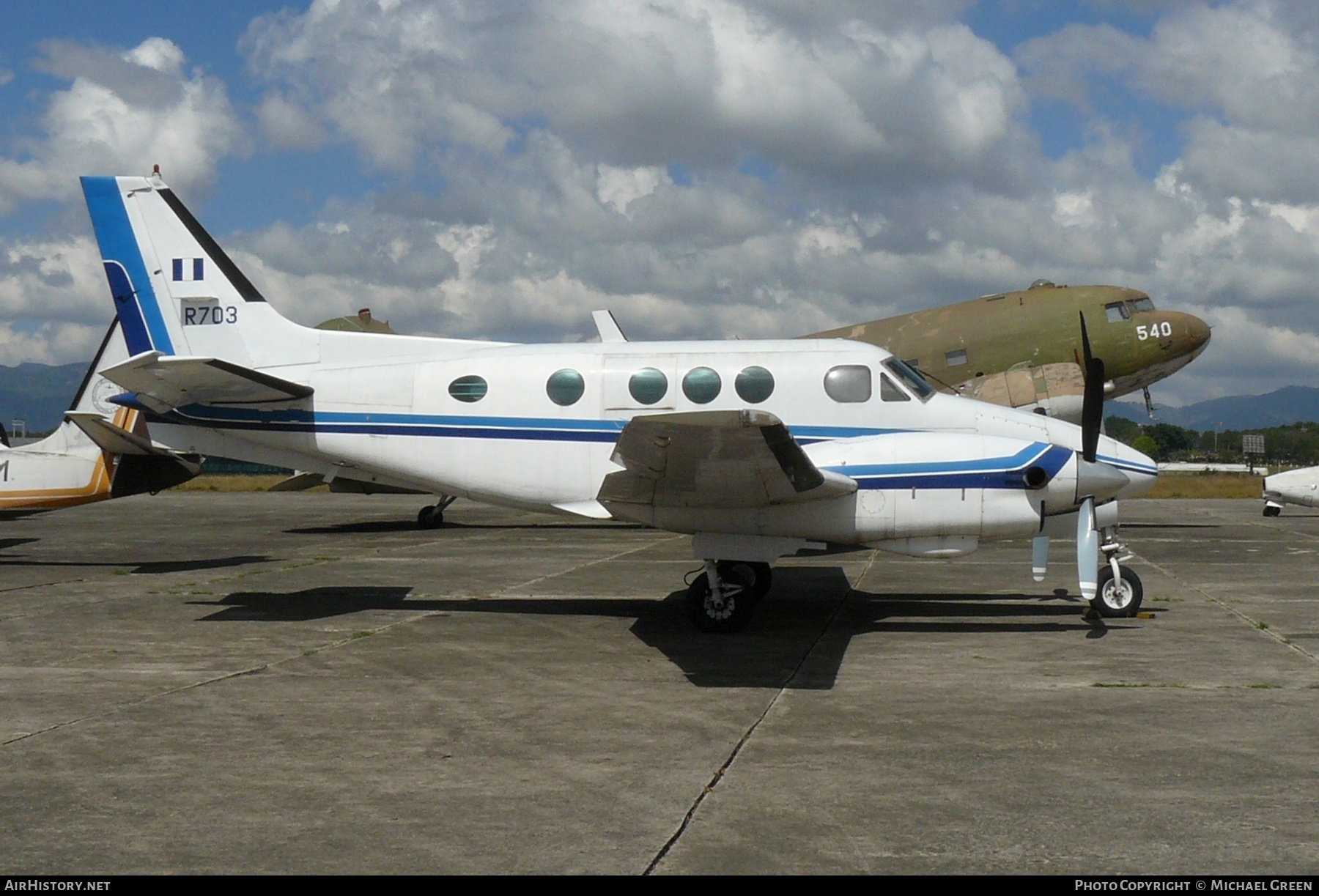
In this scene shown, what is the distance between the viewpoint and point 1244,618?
11.4 metres

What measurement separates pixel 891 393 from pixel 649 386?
98.5 inches

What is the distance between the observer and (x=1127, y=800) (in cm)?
545

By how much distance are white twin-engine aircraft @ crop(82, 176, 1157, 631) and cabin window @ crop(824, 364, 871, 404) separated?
2 cm

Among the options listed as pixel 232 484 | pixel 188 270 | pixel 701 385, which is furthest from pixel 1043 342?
pixel 232 484

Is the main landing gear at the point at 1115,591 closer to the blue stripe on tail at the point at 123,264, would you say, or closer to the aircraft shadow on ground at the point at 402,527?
the blue stripe on tail at the point at 123,264

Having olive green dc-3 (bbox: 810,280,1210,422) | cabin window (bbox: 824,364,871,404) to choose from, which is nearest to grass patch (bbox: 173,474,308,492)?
olive green dc-3 (bbox: 810,280,1210,422)

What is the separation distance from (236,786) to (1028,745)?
443 centimetres

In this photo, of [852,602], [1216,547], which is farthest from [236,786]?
[1216,547]

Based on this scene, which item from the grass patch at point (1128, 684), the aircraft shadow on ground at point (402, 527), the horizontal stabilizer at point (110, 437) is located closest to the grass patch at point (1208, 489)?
the aircraft shadow on ground at point (402, 527)

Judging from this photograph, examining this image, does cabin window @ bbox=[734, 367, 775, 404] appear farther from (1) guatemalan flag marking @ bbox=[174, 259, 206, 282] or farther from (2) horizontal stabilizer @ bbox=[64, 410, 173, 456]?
(2) horizontal stabilizer @ bbox=[64, 410, 173, 456]

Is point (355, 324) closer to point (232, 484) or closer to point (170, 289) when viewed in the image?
point (170, 289)

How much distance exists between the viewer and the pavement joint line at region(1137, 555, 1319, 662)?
31.3ft

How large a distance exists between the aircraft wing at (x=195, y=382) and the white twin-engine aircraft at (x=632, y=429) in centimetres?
2

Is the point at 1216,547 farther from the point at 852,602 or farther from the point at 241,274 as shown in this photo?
the point at 241,274
